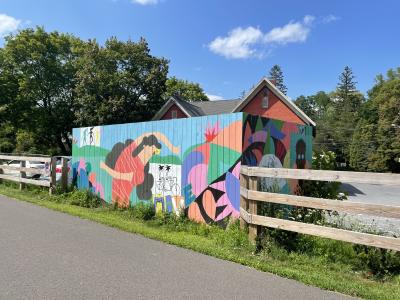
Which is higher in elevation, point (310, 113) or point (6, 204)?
point (310, 113)

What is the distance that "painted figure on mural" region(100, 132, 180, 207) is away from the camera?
9.78m

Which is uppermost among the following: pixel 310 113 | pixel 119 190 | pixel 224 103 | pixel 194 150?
pixel 310 113

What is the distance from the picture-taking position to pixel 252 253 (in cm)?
596

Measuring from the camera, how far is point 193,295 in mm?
4348

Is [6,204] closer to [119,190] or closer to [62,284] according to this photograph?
[119,190]

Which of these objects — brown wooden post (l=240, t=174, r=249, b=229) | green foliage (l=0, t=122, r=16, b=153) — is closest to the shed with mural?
brown wooden post (l=240, t=174, r=249, b=229)

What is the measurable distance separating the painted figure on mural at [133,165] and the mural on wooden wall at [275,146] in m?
2.02

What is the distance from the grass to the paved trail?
0.20 m

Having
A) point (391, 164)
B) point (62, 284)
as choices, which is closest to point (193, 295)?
point (62, 284)

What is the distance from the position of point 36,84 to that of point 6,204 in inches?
1324

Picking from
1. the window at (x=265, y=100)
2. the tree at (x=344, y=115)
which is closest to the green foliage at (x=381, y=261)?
the window at (x=265, y=100)

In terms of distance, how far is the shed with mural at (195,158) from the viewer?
25.7 feet

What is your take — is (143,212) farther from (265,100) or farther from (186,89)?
(186,89)

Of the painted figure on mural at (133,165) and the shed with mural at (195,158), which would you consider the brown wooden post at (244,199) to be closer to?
the shed with mural at (195,158)
